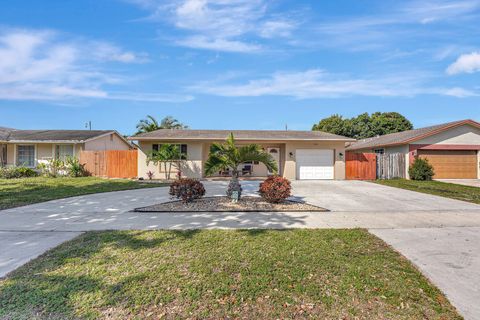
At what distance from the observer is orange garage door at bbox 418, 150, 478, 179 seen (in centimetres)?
1820

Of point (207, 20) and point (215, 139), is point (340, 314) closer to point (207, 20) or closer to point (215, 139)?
point (207, 20)

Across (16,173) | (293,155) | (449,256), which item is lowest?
(449,256)

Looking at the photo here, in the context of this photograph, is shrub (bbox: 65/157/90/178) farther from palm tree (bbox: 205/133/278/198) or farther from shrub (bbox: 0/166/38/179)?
palm tree (bbox: 205/133/278/198)

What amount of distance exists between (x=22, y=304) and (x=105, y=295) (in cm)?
81

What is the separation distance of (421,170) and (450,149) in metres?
3.77

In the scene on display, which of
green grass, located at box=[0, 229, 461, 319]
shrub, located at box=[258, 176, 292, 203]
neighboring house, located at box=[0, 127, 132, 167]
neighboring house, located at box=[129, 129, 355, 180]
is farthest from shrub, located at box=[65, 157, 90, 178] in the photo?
green grass, located at box=[0, 229, 461, 319]

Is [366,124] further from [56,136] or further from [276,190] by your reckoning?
[56,136]

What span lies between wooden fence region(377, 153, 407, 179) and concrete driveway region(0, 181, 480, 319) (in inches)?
376

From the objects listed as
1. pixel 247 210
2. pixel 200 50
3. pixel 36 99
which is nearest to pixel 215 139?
pixel 200 50

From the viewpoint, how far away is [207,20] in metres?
10.3

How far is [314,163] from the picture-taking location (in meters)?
17.9

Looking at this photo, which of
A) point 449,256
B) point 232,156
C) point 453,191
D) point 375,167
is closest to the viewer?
point 449,256

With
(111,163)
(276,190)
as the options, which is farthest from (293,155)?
(111,163)

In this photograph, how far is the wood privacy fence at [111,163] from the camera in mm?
17906
